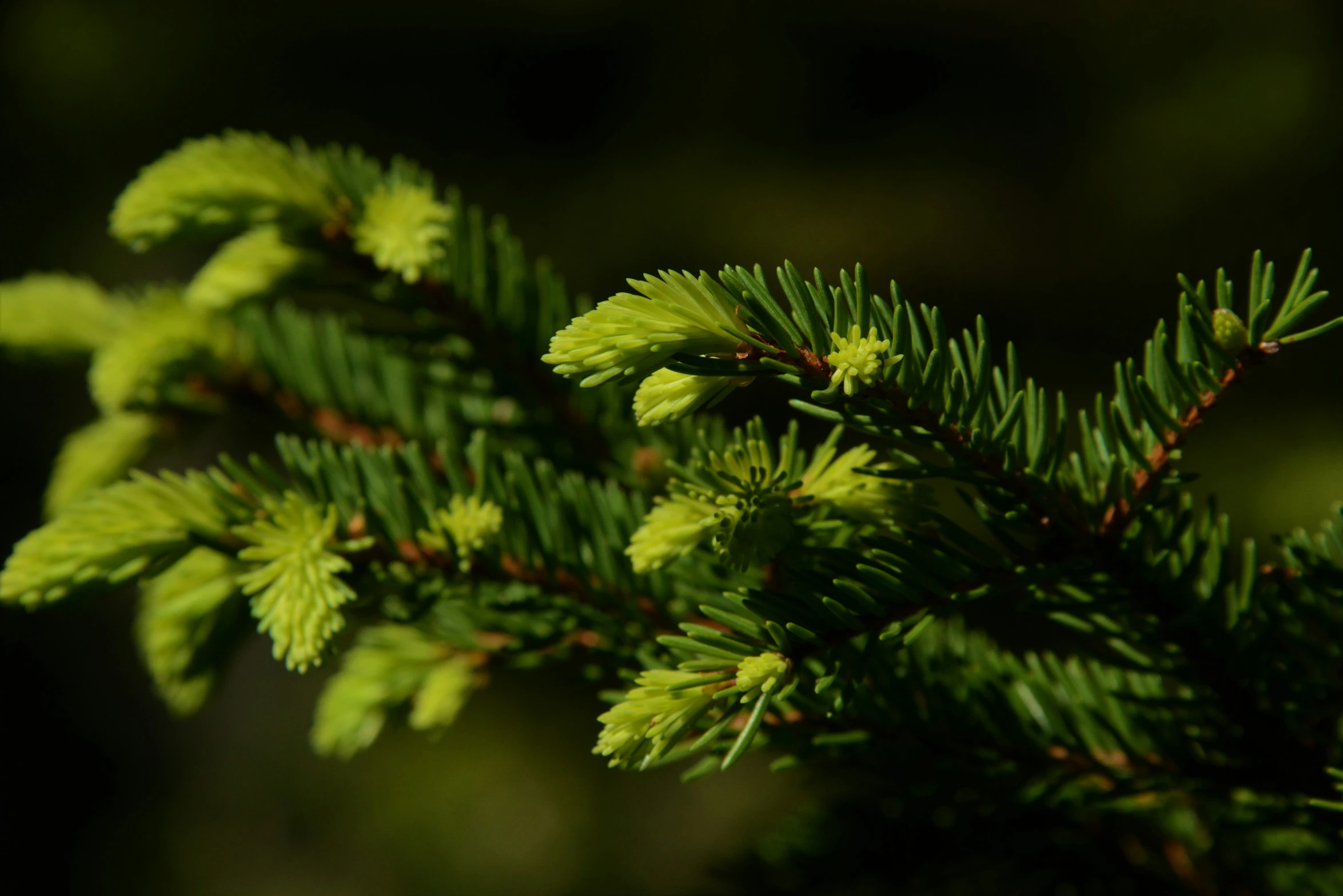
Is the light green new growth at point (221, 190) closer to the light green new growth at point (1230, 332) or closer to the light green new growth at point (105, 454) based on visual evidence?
the light green new growth at point (105, 454)

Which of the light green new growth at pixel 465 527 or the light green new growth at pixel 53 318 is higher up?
the light green new growth at pixel 53 318

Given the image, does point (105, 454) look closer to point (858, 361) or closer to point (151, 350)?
point (151, 350)

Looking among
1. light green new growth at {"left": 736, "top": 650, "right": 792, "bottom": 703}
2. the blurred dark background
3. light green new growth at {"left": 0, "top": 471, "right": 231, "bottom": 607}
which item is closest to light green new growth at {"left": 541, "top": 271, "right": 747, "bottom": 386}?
light green new growth at {"left": 736, "top": 650, "right": 792, "bottom": 703}

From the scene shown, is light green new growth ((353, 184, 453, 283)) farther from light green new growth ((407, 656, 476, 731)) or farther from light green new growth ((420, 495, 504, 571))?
light green new growth ((407, 656, 476, 731))

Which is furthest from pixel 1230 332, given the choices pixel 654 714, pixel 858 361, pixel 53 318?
pixel 53 318

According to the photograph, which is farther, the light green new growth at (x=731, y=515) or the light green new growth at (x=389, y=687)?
the light green new growth at (x=389, y=687)

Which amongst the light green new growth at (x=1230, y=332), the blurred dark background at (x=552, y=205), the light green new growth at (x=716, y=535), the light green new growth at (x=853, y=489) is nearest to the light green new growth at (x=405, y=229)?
the light green new growth at (x=716, y=535)

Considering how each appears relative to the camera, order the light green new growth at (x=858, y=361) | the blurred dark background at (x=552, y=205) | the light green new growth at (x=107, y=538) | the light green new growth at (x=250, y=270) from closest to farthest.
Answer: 1. the light green new growth at (x=858, y=361)
2. the light green new growth at (x=107, y=538)
3. the light green new growth at (x=250, y=270)
4. the blurred dark background at (x=552, y=205)
